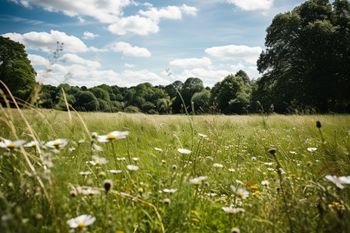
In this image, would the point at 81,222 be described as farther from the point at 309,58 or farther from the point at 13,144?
the point at 309,58

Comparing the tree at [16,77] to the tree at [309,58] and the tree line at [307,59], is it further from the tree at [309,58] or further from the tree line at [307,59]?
the tree at [309,58]

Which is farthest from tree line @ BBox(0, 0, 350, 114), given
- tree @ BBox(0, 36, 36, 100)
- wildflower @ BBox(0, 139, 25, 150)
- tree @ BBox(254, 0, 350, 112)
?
wildflower @ BBox(0, 139, 25, 150)

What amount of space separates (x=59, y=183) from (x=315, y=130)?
5311 millimetres

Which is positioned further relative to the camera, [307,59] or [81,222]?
[307,59]

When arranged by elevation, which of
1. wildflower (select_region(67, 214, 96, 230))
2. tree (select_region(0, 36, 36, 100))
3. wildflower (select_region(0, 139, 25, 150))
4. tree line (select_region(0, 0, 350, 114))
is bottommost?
wildflower (select_region(67, 214, 96, 230))

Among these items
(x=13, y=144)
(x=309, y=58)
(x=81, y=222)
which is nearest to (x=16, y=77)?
(x=13, y=144)

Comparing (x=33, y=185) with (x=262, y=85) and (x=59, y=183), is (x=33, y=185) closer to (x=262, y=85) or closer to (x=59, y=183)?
(x=59, y=183)

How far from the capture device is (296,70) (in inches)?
1031

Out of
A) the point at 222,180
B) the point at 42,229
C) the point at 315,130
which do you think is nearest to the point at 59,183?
the point at 42,229

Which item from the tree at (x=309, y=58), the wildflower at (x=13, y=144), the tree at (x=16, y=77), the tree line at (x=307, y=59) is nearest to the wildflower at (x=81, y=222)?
the wildflower at (x=13, y=144)

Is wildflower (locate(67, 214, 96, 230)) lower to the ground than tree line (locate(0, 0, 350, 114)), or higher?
lower

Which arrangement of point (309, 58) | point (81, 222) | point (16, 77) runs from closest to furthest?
1. point (81, 222)
2. point (16, 77)
3. point (309, 58)

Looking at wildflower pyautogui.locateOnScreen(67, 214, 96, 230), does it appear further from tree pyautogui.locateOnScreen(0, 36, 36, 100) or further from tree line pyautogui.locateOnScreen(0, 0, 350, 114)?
tree line pyautogui.locateOnScreen(0, 0, 350, 114)

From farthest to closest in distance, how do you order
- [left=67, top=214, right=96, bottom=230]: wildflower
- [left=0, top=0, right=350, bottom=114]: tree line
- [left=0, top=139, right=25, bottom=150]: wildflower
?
[left=0, top=0, right=350, bottom=114]: tree line → [left=0, top=139, right=25, bottom=150]: wildflower → [left=67, top=214, right=96, bottom=230]: wildflower
